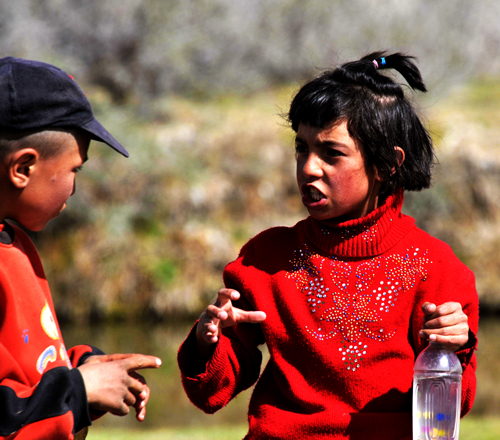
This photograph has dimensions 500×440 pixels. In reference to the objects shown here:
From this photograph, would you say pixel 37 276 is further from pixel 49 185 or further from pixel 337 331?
pixel 337 331

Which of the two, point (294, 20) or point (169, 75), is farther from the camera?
point (294, 20)

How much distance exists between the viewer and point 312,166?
1.92 meters

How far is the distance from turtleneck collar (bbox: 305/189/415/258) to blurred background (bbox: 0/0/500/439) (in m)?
3.28

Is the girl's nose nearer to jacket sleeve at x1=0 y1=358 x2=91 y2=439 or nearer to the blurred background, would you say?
jacket sleeve at x1=0 y1=358 x2=91 y2=439

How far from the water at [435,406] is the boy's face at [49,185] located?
104cm

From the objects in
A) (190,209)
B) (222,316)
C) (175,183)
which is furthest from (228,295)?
(175,183)

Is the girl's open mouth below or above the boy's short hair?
below

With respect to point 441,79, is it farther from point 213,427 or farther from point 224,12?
point 213,427

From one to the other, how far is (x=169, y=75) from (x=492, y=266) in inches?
291

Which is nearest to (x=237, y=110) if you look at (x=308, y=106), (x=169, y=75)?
(x=169, y=75)

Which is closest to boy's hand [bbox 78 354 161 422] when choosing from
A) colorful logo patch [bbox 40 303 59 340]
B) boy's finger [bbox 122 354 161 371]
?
boy's finger [bbox 122 354 161 371]

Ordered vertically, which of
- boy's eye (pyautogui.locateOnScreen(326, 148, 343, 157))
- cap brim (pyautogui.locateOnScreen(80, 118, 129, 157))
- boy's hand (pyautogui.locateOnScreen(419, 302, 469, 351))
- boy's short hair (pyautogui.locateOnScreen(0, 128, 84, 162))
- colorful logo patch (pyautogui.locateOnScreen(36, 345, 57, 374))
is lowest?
colorful logo patch (pyautogui.locateOnScreen(36, 345, 57, 374))

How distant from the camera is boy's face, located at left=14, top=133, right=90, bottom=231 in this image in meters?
1.62

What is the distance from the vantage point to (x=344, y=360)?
6.15 ft
